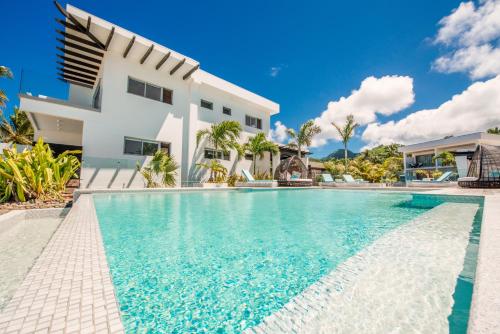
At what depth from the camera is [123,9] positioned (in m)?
13.0

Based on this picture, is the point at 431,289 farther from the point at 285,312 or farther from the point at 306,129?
the point at 306,129

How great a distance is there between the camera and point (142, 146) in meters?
13.4

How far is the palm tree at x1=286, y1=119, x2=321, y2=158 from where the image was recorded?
22984mm

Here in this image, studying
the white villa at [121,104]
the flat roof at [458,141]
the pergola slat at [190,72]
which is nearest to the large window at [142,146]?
the white villa at [121,104]

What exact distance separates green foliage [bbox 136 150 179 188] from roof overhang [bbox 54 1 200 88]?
576 cm

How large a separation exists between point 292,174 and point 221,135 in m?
8.43

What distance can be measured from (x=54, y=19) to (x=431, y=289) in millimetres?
15143

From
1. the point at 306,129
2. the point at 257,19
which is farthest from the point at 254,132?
the point at 257,19

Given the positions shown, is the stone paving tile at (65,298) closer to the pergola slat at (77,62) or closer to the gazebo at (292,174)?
the pergola slat at (77,62)

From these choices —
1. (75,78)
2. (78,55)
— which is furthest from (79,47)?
(75,78)

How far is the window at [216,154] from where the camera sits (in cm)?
1688

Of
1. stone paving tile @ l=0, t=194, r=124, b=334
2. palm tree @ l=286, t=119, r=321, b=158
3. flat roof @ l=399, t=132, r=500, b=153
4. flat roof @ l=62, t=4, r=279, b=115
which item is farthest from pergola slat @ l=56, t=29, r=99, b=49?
flat roof @ l=399, t=132, r=500, b=153

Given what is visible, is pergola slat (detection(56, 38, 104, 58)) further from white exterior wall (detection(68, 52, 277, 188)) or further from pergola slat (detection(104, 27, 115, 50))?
pergola slat (detection(104, 27, 115, 50))

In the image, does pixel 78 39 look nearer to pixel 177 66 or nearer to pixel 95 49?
pixel 95 49
